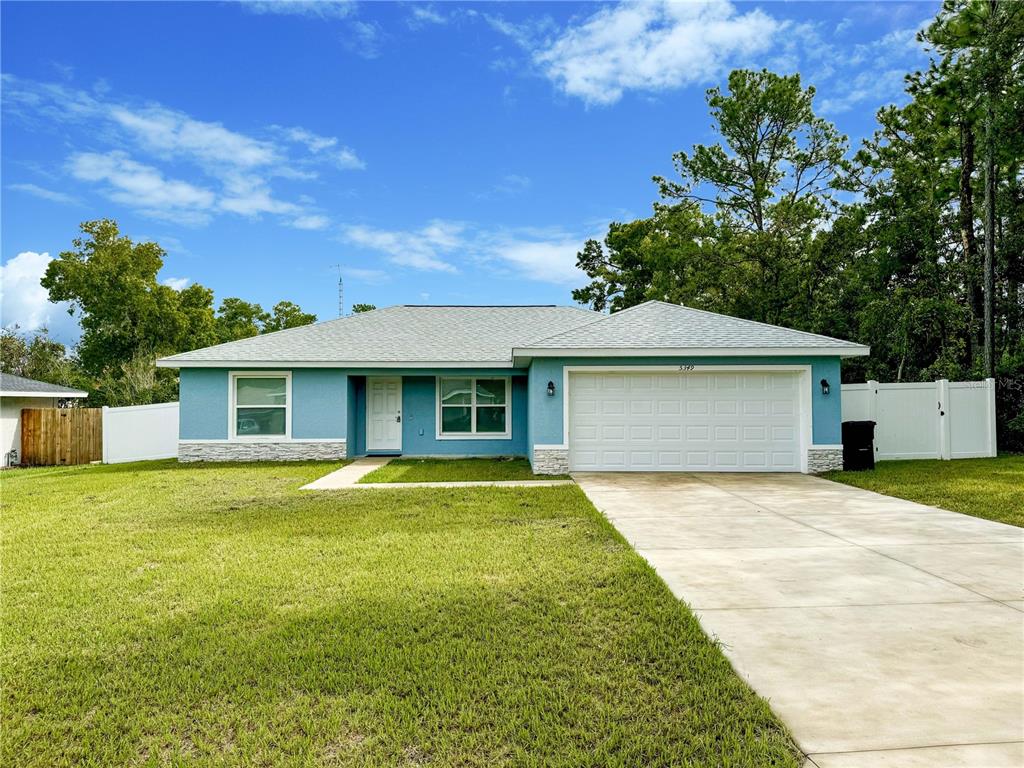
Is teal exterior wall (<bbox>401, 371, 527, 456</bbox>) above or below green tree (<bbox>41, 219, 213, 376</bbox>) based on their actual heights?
below

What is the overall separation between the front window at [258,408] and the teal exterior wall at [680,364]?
21.6 ft

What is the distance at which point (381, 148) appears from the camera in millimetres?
18719

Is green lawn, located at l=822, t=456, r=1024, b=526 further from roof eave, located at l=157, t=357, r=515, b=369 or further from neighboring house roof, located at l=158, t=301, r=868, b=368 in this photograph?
roof eave, located at l=157, t=357, r=515, b=369

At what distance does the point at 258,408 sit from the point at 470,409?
17.3 ft

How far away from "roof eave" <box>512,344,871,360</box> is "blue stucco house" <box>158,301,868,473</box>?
0.03m

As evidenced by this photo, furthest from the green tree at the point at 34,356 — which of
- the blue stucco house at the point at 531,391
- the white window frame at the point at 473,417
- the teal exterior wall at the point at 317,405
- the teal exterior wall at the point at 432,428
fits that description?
the white window frame at the point at 473,417

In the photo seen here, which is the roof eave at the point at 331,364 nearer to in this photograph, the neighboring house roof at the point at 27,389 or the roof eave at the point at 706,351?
the roof eave at the point at 706,351

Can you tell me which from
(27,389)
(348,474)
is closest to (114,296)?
(27,389)

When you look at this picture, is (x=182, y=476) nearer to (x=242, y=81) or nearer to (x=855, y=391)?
(x=242, y=81)

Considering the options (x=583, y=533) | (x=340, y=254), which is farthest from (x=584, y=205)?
(x=583, y=533)

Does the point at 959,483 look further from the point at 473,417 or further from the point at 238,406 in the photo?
the point at 238,406

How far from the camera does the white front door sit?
1529 cm

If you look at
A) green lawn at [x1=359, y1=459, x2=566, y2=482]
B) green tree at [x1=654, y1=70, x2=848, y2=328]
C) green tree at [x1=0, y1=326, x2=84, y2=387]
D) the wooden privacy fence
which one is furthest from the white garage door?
green tree at [x1=0, y1=326, x2=84, y2=387]

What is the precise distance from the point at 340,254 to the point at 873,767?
27.5 metres
